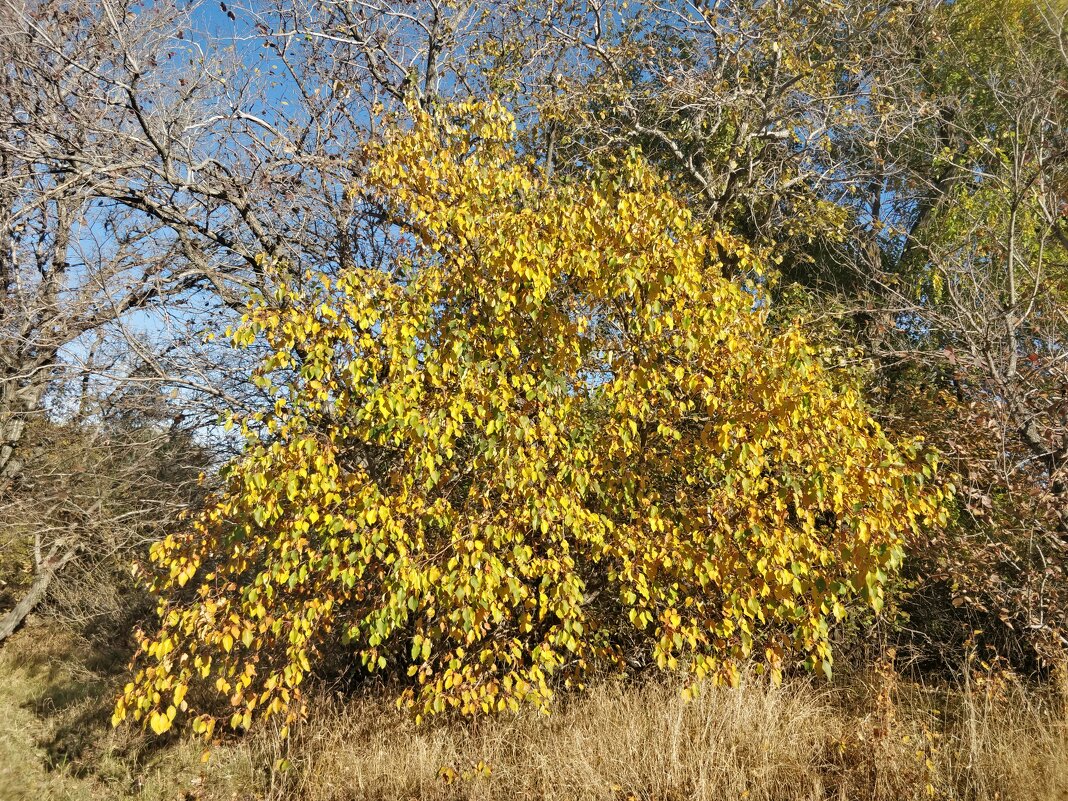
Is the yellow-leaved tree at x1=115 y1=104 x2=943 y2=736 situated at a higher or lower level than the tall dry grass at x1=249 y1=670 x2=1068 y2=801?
higher

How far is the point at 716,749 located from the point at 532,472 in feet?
6.11

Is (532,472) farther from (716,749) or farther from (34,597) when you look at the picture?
(34,597)

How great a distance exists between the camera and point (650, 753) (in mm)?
3703

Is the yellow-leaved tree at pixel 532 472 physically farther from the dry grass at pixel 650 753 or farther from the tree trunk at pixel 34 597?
the tree trunk at pixel 34 597

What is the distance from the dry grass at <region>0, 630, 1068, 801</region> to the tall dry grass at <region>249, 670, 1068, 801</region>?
11 mm

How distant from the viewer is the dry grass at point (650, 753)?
3.36m

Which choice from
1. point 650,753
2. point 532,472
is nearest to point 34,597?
point 532,472

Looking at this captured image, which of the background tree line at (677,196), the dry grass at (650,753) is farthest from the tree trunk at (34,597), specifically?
the dry grass at (650,753)

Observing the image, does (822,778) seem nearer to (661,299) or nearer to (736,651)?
(736,651)

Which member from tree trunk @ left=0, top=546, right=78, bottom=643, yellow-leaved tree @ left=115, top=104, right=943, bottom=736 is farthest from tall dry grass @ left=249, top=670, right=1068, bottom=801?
tree trunk @ left=0, top=546, right=78, bottom=643

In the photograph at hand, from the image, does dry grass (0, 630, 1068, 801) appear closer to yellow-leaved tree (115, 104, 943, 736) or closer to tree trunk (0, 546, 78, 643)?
yellow-leaved tree (115, 104, 943, 736)

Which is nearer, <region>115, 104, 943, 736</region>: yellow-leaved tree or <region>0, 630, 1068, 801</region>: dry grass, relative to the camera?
<region>0, 630, 1068, 801</region>: dry grass

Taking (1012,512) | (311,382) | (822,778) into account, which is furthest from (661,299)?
(1012,512)

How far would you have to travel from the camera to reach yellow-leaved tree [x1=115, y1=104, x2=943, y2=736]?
3.57 m
